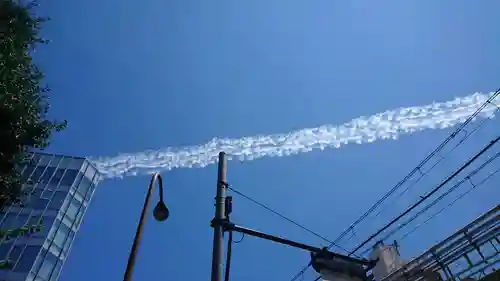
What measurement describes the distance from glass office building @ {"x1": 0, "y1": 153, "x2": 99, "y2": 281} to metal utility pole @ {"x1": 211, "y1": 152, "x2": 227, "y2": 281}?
1785cm

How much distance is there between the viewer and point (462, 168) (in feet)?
28.7

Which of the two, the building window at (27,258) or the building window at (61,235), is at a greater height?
the building window at (61,235)

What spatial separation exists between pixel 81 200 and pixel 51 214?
3.26 meters

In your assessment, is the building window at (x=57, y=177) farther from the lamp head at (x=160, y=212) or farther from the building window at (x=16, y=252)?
the lamp head at (x=160, y=212)

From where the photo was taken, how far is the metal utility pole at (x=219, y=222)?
7090 millimetres

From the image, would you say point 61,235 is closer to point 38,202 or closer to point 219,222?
point 38,202

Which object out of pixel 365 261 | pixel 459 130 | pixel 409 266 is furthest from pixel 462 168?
pixel 409 266

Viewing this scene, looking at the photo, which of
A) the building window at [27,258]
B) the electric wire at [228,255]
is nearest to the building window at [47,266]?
the building window at [27,258]

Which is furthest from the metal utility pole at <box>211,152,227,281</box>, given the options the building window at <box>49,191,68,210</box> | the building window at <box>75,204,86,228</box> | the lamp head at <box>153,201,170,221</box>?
the building window at <box>75,204,86,228</box>

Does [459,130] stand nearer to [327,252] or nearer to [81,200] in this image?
[327,252]

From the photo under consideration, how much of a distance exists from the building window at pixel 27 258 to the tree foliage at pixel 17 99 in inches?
676

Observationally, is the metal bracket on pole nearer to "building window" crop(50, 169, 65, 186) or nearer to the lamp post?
the lamp post

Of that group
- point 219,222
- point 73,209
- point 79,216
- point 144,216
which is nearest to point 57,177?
point 73,209

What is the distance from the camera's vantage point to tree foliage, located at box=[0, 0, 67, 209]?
9.56m
